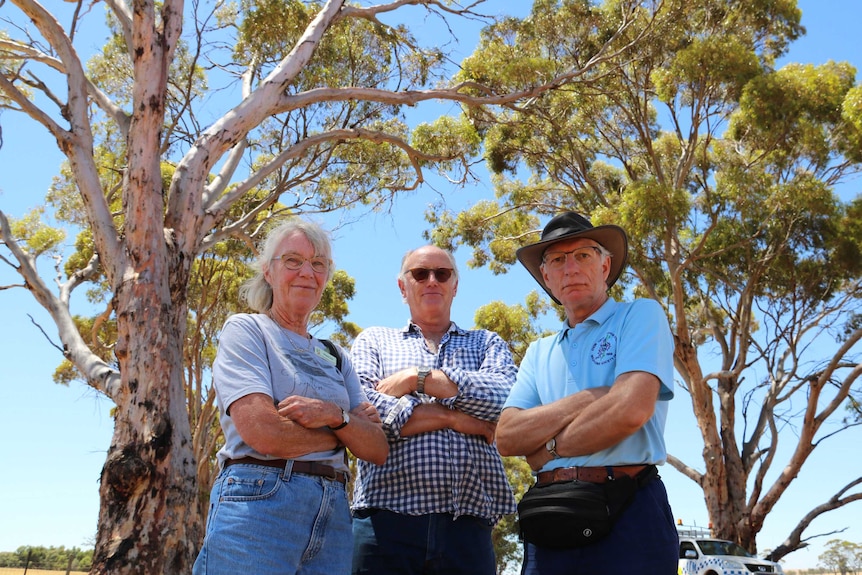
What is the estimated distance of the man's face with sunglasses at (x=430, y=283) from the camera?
3291 millimetres

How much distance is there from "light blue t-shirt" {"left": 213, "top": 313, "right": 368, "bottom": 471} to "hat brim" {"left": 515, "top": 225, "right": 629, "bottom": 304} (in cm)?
84

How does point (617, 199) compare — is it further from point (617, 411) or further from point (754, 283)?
point (617, 411)

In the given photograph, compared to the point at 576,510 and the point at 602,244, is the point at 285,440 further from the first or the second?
the point at 602,244

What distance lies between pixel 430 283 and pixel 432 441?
689 millimetres

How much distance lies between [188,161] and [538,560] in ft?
19.1

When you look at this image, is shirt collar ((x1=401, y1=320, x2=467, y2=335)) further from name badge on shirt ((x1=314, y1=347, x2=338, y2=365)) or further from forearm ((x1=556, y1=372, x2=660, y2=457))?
forearm ((x1=556, y1=372, x2=660, y2=457))

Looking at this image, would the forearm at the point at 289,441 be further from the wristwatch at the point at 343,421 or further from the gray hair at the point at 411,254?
the gray hair at the point at 411,254

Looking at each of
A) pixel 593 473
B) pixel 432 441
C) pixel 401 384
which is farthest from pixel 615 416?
pixel 401 384

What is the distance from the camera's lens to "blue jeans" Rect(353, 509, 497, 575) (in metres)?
2.70

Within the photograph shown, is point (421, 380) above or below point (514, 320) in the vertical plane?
below

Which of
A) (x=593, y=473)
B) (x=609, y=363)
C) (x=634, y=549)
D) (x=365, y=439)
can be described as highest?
(x=609, y=363)

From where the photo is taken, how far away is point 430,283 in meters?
3.28

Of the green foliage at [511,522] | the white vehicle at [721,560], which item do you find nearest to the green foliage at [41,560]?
the green foliage at [511,522]

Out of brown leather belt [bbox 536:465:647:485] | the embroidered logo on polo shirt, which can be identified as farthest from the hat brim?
brown leather belt [bbox 536:465:647:485]
